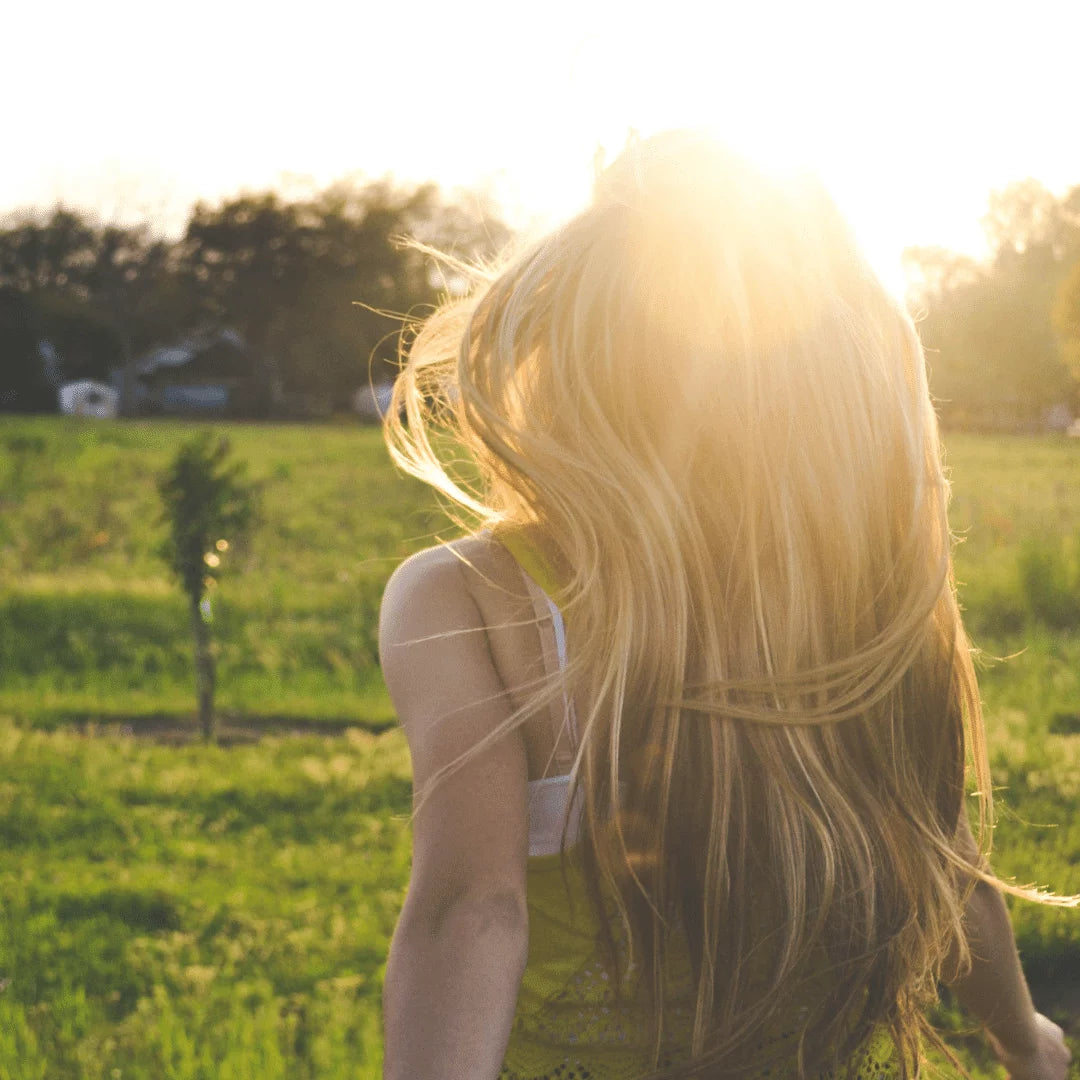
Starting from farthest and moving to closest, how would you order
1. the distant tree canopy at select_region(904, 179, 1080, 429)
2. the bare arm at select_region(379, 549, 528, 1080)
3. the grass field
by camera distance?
the distant tree canopy at select_region(904, 179, 1080, 429), the grass field, the bare arm at select_region(379, 549, 528, 1080)

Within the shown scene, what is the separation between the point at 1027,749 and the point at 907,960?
4.00 m

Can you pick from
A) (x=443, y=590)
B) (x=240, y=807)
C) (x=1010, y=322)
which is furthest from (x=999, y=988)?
(x=1010, y=322)

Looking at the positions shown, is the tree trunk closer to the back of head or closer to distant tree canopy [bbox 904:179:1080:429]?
the back of head

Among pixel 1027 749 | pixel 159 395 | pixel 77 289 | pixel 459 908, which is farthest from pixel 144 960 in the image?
pixel 159 395

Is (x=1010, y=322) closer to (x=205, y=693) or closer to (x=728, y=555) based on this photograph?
(x=205, y=693)

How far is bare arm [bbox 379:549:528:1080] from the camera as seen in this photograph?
1.17 m

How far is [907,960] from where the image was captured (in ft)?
4.60

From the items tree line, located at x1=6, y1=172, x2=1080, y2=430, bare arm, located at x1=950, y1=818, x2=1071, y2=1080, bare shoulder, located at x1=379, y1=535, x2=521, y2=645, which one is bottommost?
bare arm, located at x1=950, y1=818, x2=1071, y2=1080

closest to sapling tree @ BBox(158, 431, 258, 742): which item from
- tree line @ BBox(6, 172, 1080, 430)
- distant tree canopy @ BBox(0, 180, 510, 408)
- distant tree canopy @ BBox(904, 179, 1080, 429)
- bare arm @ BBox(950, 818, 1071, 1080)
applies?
bare arm @ BBox(950, 818, 1071, 1080)

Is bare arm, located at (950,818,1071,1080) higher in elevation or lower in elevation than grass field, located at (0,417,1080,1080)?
higher

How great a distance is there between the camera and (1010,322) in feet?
135

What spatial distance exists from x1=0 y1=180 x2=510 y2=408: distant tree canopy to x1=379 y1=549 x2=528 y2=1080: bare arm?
179ft

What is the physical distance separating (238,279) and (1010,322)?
35201 mm

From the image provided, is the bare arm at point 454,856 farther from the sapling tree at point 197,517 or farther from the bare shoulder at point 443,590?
the sapling tree at point 197,517
